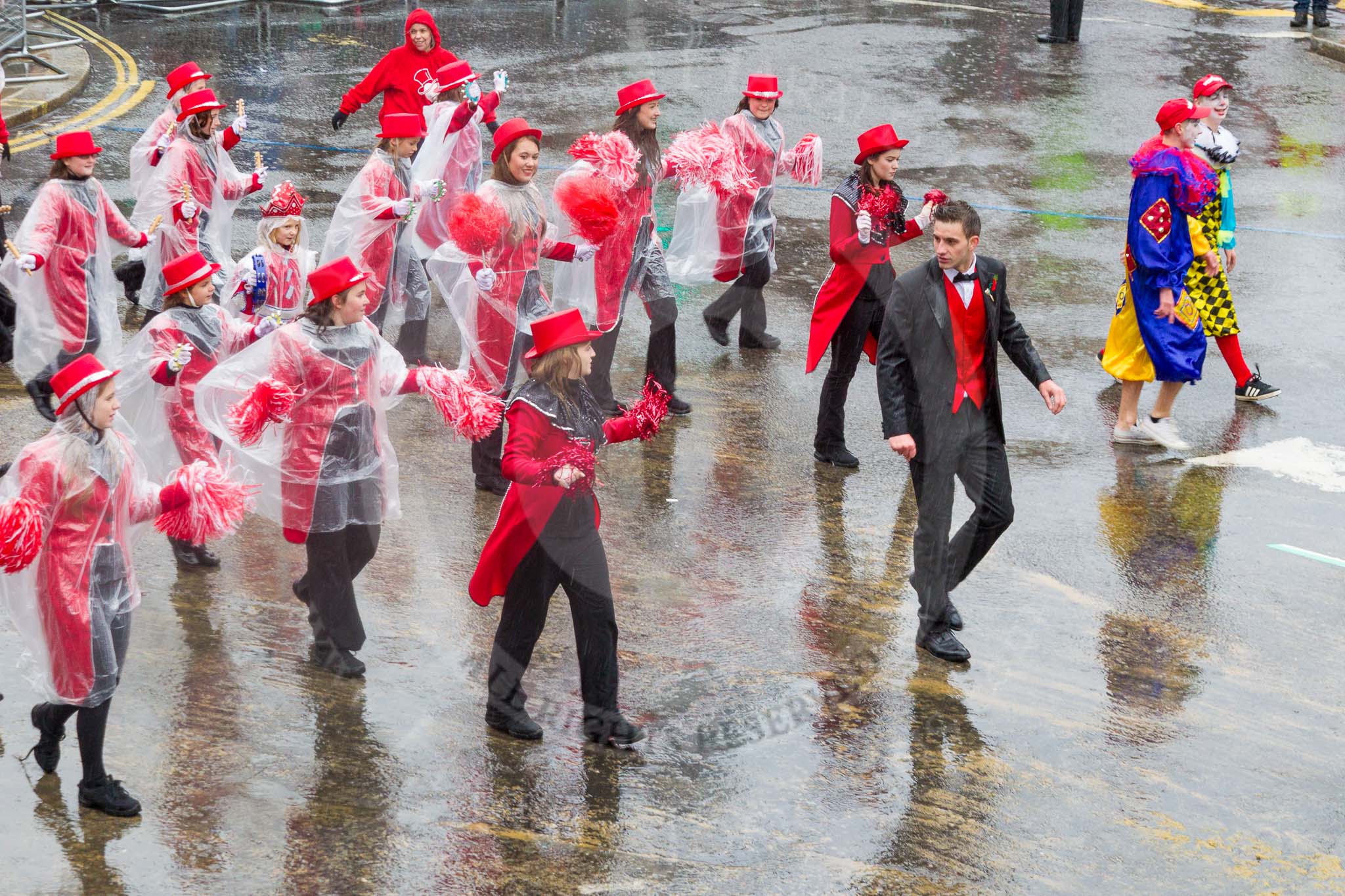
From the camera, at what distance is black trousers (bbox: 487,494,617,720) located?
5773 millimetres

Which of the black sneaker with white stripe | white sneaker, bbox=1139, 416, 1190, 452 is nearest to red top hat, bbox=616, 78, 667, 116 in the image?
white sneaker, bbox=1139, 416, 1190, 452

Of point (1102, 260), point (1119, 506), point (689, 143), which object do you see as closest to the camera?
point (1119, 506)

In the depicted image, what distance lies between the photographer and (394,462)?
6469mm

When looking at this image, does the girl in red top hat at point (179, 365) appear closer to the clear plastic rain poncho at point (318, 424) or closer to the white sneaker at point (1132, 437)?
the clear plastic rain poncho at point (318, 424)

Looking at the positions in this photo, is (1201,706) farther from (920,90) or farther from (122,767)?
(920,90)

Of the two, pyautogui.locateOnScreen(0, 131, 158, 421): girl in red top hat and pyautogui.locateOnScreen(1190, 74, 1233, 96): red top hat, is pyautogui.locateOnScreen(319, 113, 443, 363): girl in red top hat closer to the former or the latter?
pyautogui.locateOnScreen(0, 131, 158, 421): girl in red top hat

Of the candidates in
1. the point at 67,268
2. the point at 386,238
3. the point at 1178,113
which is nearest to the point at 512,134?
the point at 386,238

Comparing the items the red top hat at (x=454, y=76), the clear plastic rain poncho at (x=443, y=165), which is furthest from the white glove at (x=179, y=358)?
the red top hat at (x=454, y=76)

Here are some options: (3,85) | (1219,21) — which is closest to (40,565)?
(3,85)

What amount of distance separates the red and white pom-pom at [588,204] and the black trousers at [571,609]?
303 centimetres

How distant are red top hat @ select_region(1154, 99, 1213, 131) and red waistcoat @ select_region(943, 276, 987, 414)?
8.77 feet

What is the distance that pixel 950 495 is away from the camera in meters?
6.73

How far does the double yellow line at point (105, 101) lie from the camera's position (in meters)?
14.1

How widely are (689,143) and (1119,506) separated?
3.38 metres
